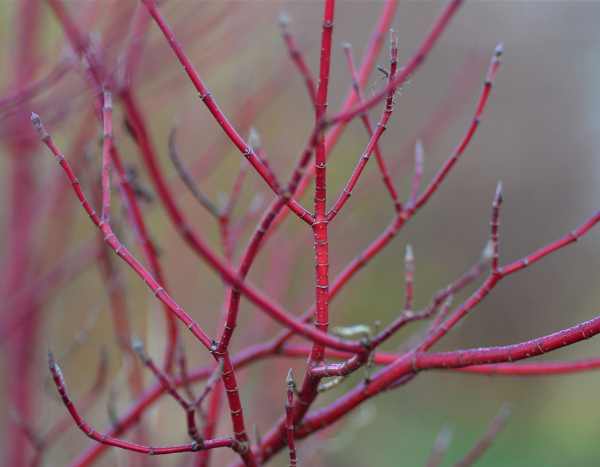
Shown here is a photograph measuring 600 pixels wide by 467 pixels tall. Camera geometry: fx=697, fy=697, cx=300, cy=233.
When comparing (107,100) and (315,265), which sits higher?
(107,100)

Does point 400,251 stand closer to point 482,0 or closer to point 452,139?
point 452,139

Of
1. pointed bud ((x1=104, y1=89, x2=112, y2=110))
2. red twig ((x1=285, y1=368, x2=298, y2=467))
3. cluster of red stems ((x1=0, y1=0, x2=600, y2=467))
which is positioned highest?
pointed bud ((x1=104, y1=89, x2=112, y2=110))

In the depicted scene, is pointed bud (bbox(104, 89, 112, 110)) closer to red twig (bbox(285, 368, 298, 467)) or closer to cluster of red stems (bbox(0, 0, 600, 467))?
cluster of red stems (bbox(0, 0, 600, 467))

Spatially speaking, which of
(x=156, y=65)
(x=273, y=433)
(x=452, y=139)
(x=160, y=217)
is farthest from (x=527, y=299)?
(x=273, y=433)

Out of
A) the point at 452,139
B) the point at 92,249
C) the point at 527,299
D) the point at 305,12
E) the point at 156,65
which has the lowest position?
the point at 92,249

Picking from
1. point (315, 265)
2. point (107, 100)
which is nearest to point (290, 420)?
point (315, 265)

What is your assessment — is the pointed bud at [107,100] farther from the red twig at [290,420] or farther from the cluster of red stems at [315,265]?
the red twig at [290,420]

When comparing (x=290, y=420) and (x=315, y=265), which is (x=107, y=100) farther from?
(x=290, y=420)

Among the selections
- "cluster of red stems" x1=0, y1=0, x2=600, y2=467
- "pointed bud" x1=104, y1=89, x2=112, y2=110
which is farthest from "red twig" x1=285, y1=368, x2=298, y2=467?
"pointed bud" x1=104, y1=89, x2=112, y2=110

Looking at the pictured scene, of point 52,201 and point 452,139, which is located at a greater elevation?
point 452,139

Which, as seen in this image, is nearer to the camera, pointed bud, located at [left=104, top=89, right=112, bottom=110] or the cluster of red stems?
the cluster of red stems

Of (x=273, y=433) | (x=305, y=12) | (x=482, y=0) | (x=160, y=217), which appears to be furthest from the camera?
(x=482, y=0)
